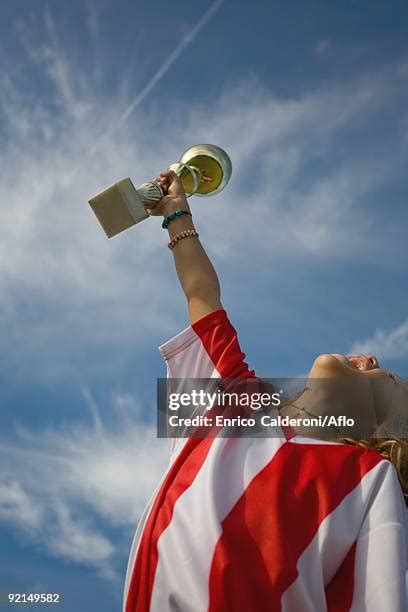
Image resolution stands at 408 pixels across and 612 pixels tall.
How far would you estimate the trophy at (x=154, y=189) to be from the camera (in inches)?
174

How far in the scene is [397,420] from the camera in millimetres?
4145

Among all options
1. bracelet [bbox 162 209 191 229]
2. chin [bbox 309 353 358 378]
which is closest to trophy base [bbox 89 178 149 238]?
bracelet [bbox 162 209 191 229]

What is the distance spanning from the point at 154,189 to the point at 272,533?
2601 millimetres

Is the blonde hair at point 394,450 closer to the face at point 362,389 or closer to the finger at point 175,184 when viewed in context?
the face at point 362,389

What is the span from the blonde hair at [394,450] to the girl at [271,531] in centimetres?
30

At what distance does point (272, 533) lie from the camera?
312 centimetres

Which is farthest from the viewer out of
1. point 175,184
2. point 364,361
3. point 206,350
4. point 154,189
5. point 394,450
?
point 175,184

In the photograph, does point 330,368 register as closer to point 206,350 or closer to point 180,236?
point 206,350

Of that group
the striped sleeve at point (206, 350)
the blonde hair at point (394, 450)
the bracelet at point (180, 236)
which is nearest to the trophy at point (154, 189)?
the bracelet at point (180, 236)

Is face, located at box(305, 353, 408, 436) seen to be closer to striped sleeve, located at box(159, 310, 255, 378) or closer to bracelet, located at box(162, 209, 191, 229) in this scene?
striped sleeve, located at box(159, 310, 255, 378)

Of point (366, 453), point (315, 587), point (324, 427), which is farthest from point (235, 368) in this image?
point (315, 587)

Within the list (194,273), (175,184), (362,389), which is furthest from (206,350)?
(175,184)

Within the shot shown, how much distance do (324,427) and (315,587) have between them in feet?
3.74

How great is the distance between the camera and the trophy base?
4410 mm
